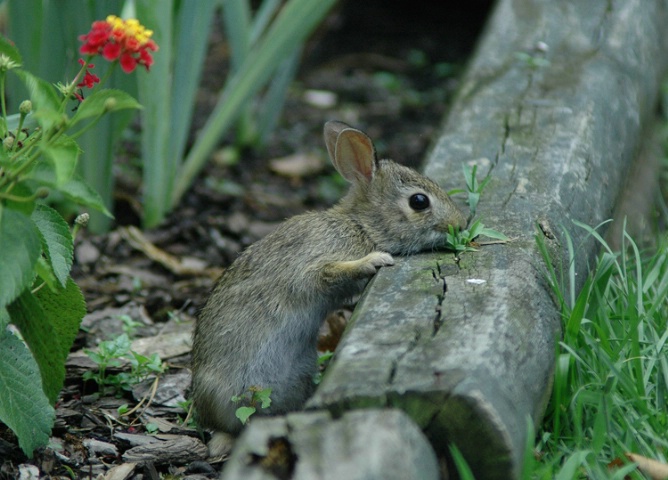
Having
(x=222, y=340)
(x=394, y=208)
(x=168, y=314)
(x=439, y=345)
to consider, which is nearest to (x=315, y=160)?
(x=168, y=314)

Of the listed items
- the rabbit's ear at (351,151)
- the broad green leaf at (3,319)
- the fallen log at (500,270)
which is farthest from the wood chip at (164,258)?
the broad green leaf at (3,319)

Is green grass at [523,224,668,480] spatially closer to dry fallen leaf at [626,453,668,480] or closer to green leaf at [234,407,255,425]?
dry fallen leaf at [626,453,668,480]

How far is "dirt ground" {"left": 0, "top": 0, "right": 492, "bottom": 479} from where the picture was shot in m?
3.47

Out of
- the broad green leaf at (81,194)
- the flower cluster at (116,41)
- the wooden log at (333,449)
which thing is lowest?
the wooden log at (333,449)

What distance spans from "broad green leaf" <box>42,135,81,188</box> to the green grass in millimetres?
1444

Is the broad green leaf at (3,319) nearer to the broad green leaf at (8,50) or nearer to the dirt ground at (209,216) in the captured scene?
the dirt ground at (209,216)

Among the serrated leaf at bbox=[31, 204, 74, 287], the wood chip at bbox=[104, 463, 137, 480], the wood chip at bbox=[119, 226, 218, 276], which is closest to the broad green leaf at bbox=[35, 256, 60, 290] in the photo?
the serrated leaf at bbox=[31, 204, 74, 287]

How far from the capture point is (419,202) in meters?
3.93

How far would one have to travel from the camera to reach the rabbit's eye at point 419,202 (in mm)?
3920

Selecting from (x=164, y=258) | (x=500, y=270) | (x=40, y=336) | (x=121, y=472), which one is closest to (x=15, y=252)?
(x=40, y=336)

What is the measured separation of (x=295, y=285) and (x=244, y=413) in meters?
0.58

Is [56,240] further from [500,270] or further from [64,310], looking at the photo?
[500,270]

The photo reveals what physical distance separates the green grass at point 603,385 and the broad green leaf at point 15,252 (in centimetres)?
148

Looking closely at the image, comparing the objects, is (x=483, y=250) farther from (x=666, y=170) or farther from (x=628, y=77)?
(x=666, y=170)
